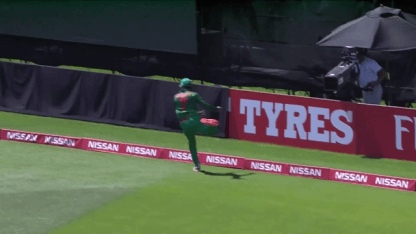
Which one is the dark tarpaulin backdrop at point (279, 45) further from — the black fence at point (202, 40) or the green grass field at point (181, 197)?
the green grass field at point (181, 197)

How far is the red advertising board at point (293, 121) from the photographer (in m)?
20.4

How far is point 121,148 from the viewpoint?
65.7 ft

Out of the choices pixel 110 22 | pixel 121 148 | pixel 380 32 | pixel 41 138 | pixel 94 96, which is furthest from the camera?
pixel 110 22

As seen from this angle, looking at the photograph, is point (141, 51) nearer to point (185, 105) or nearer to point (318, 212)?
point (185, 105)

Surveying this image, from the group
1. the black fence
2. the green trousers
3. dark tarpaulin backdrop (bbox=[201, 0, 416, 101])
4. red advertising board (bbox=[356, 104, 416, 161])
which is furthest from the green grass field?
the black fence

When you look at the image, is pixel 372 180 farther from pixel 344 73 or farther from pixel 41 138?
pixel 41 138

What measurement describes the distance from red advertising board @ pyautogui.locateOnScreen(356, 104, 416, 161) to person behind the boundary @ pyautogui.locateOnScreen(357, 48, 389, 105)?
1.89 m

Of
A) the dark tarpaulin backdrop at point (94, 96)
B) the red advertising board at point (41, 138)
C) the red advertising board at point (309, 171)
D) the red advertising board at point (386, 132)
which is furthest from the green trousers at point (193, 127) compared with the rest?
the red advertising board at point (386, 132)

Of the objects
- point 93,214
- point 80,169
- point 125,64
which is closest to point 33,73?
point 125,64

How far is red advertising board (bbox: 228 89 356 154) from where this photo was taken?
20.4 meters

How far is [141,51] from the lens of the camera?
88.8ft

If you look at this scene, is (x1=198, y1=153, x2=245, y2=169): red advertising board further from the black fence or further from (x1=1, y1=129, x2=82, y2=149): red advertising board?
the black fence

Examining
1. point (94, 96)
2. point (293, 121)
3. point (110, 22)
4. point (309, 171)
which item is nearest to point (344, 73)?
point (293, 121)

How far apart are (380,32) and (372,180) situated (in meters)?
5.07
